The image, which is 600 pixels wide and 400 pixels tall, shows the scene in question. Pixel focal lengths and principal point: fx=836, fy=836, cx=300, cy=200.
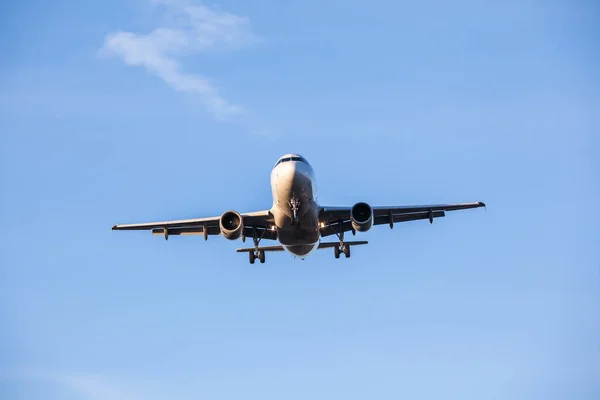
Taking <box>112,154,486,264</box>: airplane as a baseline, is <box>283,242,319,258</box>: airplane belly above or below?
below

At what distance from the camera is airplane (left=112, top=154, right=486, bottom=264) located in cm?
3706

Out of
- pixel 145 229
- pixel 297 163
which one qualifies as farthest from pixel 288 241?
pixel 145 229

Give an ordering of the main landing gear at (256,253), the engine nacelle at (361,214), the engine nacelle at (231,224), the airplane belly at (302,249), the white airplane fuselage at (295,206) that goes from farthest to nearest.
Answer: the main landing gear at (256,253)
the airplane belly at (302,249)
the engine nacelle at (361,214)
the engine nacelle at (231,224)
the white airplane fuselage at (295,206)

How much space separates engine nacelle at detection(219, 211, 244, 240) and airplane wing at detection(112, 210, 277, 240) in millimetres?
1350

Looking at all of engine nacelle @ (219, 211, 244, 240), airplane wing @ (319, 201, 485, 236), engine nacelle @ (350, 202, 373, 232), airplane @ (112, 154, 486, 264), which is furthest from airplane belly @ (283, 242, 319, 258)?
engine nacelle @ (219, 211, 244, 240)

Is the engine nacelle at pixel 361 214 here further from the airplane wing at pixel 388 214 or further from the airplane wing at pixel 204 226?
the airplane wing at pixel 204 226

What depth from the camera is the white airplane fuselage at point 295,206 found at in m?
36.6

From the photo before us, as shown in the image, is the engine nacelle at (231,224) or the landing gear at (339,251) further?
the landing gear at (339,251)

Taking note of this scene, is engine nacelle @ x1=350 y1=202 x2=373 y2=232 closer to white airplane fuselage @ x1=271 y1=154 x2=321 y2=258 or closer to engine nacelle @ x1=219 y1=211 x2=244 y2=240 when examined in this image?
white airplane fuselage @ x1=271 y1=154 x2=321 y2=258

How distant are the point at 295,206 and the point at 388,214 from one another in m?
6.76

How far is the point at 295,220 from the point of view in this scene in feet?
125

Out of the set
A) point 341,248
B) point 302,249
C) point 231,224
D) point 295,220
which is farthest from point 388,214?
point 231,224

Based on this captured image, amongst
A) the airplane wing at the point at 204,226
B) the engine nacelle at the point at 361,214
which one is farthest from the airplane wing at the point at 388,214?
the airplane wing at the point at 204,226

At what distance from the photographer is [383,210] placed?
4147 centimetres
